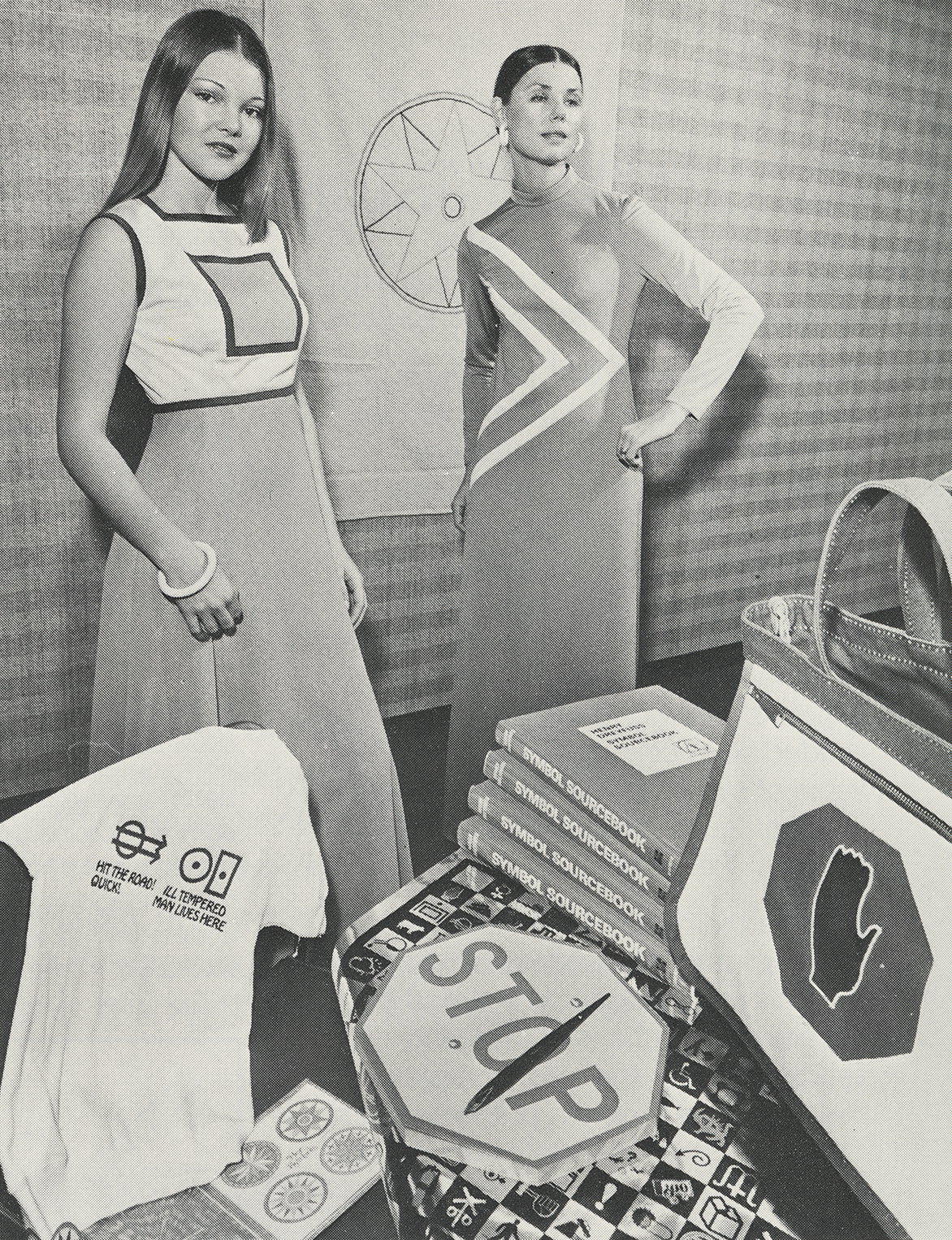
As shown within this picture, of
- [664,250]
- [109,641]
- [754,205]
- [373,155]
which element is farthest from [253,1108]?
[754,205]

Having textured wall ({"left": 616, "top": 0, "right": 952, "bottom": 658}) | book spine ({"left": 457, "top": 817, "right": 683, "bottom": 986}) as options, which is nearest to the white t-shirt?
book spine ({"left": 457, "top": 817, "right": 683, "bottom": 986})

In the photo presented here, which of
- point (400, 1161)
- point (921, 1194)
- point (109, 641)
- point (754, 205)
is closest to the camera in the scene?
point (921, 1194)

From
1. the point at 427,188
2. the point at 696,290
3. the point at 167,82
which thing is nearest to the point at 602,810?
the point at 167,82

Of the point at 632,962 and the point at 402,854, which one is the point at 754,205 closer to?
the point at 402,854

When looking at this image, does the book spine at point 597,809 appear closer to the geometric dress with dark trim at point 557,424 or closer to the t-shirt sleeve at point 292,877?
the t-shirt sleeve at point 292,877

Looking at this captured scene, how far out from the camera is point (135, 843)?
1090 millimetres

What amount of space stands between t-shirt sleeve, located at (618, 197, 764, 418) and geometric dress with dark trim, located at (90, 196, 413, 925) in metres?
0.75

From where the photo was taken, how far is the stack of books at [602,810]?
994 millimetres

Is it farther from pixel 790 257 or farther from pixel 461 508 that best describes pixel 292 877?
pixel 790 257

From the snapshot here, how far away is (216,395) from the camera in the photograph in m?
1.66

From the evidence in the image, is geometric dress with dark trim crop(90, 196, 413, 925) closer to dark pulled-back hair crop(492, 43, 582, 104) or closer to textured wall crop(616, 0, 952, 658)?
dark pulled-back hair crop(492, 43, 582, 104)

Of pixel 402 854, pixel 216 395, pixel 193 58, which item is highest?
pixel 193 58

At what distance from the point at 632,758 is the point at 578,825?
104 mm

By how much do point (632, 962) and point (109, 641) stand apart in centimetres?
114
